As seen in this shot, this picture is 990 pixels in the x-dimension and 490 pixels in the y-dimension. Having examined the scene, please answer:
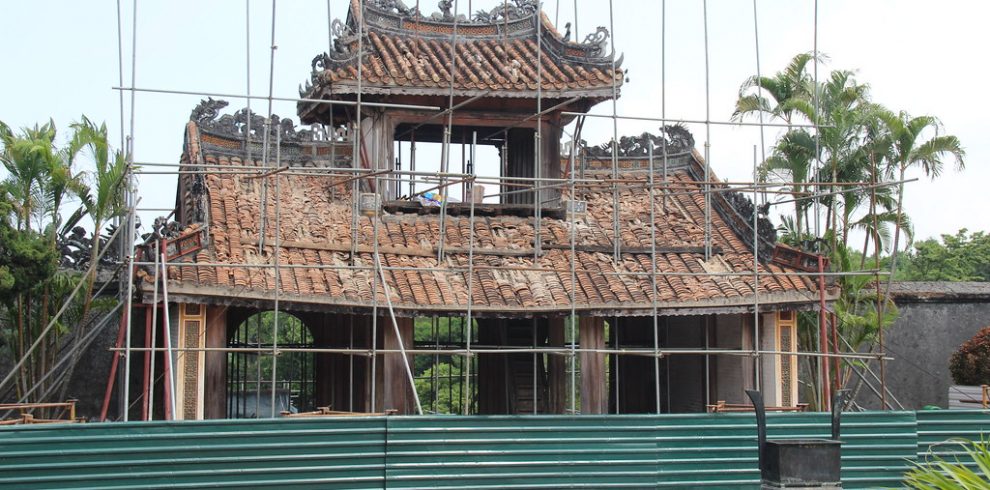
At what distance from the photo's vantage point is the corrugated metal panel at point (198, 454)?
11.3 meters

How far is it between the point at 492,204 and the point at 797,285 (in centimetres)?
445

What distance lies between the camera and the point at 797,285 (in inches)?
669

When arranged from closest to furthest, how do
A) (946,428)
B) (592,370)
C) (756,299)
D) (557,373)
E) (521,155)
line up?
(946,428), (756,299), (592,370), (557,373), (521,155)

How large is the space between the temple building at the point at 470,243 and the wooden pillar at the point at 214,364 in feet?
0.09

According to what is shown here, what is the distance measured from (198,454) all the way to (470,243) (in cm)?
506

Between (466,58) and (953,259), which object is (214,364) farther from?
(953,259)

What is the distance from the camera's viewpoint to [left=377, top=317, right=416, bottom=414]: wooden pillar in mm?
16375

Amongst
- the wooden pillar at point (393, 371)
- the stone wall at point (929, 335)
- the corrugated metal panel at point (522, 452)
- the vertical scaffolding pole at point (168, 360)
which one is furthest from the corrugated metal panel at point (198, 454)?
the stone wall at point (929, 335)

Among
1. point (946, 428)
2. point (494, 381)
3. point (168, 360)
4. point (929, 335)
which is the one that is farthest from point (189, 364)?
point (929, 335)

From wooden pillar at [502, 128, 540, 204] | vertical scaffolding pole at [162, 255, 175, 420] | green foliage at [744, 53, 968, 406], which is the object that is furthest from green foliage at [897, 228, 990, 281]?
vertical scaffolding pole at [162, 255, 175, 420]

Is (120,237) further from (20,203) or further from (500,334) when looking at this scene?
(500,334)

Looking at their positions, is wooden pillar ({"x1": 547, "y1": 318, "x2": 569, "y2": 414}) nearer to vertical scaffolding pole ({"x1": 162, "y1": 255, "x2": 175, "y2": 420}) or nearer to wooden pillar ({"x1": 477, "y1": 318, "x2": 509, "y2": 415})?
wooden pillar ({"x1": 477, "y1": 318, "x2": 509, "y2": 415})

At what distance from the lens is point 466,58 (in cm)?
1919

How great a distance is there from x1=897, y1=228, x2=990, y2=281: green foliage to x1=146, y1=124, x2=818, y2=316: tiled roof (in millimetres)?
16119
